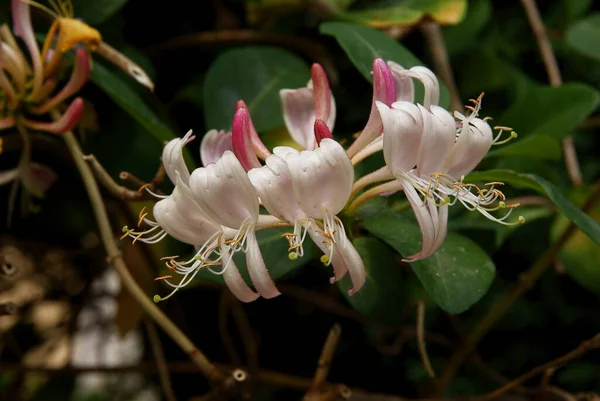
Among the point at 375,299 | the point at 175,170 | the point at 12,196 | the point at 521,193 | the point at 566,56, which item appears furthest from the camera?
the point at 566,56

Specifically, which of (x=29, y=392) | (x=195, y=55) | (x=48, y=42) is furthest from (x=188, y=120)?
(x=29, y=392)

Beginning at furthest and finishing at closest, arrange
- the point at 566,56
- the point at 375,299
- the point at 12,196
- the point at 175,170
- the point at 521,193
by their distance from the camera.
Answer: the point at 566,56 < the point at 521,193 < the point at 12,196 < the point at 375,299 < the point at 175,170

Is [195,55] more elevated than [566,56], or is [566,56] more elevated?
[195,55]

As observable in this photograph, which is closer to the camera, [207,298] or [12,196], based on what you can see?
[12,196]

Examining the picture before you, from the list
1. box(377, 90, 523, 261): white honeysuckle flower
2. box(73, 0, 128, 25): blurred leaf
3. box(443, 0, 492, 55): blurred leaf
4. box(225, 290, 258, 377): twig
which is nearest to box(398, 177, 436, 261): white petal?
box(377, 90, 523, 261): white honeysuckle flower

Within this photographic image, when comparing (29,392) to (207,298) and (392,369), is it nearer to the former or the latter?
(207,298)

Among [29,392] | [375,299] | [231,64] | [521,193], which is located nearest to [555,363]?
[375,299]

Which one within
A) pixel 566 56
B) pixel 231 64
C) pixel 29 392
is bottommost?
pixel 29 392

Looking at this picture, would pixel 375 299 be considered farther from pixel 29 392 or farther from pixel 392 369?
pixel 29 392

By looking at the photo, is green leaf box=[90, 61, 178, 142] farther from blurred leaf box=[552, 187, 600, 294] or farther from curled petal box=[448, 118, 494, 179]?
blurred leaf box=[552, 187, 600, 294]
